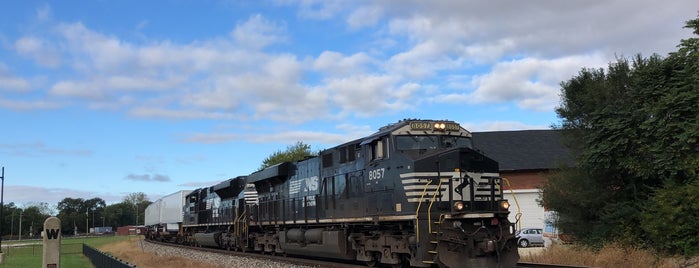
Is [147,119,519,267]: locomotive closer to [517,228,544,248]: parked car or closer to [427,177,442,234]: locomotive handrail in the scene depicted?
[427,177,442,234]: locomotive handrail

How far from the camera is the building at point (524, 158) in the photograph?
3825 cm

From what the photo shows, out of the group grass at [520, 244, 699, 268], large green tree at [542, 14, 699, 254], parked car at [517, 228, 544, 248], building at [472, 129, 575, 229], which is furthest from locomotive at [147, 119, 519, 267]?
building at [472, 129, 575, 229]

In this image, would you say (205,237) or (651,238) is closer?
(651,238)

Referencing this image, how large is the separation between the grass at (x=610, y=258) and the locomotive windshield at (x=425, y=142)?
18.2 ft

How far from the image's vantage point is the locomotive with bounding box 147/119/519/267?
1301 cm

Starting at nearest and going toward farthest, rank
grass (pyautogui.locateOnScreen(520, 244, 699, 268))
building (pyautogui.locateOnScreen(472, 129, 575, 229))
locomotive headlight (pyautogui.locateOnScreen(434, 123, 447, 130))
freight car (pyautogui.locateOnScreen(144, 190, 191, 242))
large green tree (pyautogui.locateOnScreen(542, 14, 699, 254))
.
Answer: locomotive headlight (pyautogui.locateOnScreen(434, 123, 447, 130)) < grass (pyautogui.locateOnScreen(520, 244, 699, 268)) < large green tree (pyautogui.locateOnScreen(542, 14, 699, 254)) < building (pyautogui.locateOnScreen(472, 129, 575, 229)) < freight car (pyautogui.locateOnScreen(144, 190, 191, 242))

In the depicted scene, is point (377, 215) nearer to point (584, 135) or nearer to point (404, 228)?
point (404, 228)

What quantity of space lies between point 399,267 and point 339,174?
3879 mm

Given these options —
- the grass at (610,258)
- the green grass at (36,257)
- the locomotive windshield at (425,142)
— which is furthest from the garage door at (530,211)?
the green grass at (36,257)

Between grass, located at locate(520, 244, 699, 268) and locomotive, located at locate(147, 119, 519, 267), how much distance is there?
13.0 ft

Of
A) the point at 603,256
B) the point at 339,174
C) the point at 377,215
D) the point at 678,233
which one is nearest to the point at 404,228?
the point at 377,215

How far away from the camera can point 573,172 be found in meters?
21.2

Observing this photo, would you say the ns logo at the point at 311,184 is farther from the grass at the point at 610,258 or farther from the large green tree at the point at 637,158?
the large green tree at the point at 637,158

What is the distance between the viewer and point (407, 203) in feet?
44.5
